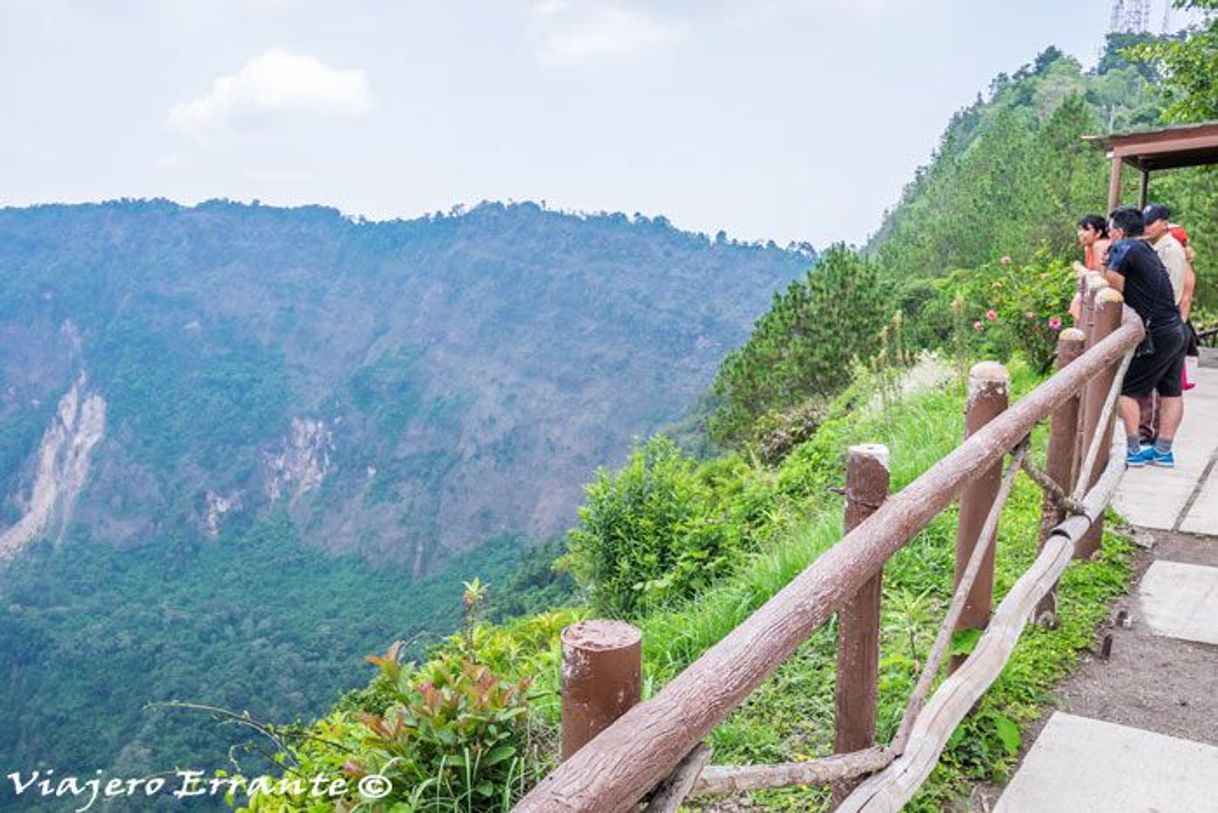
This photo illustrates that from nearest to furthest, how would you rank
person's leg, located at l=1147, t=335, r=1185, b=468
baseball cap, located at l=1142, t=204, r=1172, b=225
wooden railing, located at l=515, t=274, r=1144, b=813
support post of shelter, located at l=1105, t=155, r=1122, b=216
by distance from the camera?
1. wooden railing, located at l=515, t=274, r=1144, b=813
2. person's leg, located at l=1147, t=335, r=1185, b=468
3. baseball cap, located at l=1142, t=204, r=1172, b=225
4. support post of shelter, located at l=1105, t=155, r=1122, b=216

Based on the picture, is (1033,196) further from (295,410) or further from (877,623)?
(295,410)

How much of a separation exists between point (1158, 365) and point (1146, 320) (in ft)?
1.00

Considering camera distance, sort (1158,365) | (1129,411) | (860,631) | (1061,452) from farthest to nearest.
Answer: (1129,411)
(1158,365)
(1061,452)
(860,631)

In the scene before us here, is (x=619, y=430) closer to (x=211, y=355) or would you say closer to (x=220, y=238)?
(x=211, y=355)

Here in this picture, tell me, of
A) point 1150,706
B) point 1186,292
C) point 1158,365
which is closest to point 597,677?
point 1150,706

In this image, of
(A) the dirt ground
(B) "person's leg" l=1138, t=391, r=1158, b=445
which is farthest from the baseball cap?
(A) the dirt ground

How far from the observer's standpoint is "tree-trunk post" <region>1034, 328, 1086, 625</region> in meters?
2.79

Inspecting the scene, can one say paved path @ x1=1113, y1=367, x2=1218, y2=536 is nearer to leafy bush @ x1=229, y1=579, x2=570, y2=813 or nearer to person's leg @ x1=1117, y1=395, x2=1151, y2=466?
person's leg @ x1=1117, y1=395, x2=1151, y2=466

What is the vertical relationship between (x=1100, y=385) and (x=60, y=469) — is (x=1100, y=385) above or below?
above

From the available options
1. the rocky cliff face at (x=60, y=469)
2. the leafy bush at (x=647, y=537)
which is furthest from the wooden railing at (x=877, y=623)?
the rocky cliff face at (x=60, y=469)

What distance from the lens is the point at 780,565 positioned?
146 inches

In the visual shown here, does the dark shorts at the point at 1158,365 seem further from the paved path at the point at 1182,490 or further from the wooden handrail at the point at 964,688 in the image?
the wooden handrail at the point at 964,688

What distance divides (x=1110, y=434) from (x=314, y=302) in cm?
11318

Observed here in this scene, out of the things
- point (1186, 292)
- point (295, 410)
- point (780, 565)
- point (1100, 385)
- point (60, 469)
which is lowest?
point (60, 469)
